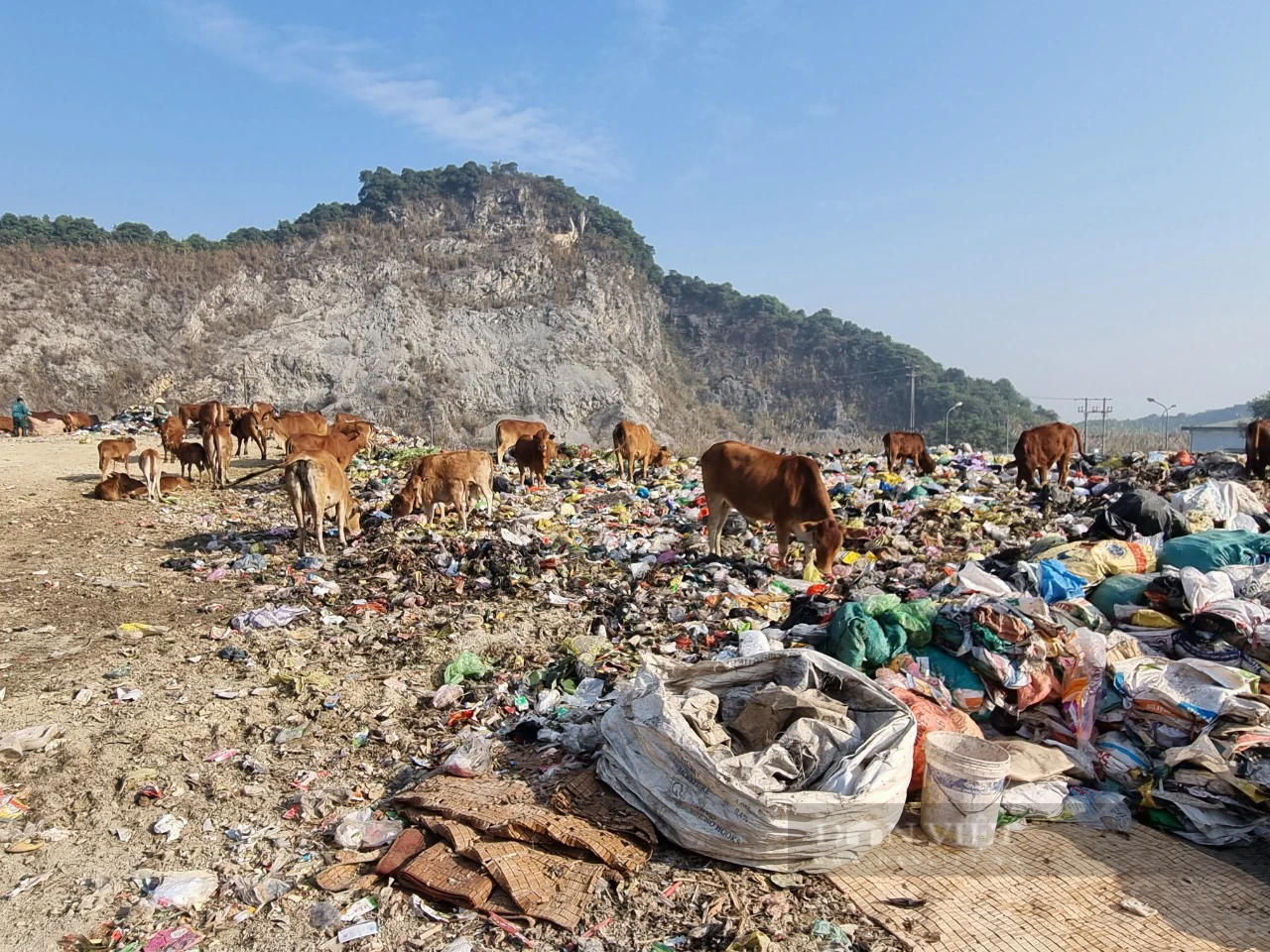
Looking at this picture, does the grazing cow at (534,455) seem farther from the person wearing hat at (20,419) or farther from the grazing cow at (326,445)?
the person wearing hat at (20,419)

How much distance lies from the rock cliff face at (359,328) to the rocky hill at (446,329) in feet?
0.37

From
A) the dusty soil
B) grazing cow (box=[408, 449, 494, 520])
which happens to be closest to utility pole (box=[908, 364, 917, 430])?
grazing cow (box=[408, 449, 494, 520])

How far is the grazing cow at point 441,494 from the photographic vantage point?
11531 mm

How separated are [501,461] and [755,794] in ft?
51.5

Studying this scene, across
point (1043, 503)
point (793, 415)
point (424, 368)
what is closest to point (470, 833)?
point (1043, 503)

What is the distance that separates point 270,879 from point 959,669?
4.06 metres

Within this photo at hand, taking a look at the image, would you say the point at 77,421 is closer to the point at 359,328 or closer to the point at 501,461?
the point at 501,461

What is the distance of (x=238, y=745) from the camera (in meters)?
4.96

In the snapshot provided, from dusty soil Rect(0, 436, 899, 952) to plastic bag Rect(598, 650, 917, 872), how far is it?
0.16 metres

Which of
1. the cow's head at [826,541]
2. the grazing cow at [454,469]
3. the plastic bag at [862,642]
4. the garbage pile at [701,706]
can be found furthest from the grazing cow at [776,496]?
the grazing cow at [454,469]

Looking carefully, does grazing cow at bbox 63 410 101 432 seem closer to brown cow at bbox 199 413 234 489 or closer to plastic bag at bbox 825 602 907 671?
brown cow at bbox 199 413 234 489

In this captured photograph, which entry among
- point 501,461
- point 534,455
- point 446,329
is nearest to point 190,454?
point 501,461

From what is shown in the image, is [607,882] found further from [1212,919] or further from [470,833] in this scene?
[1212,919]

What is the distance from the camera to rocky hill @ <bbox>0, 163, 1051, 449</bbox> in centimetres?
4028
